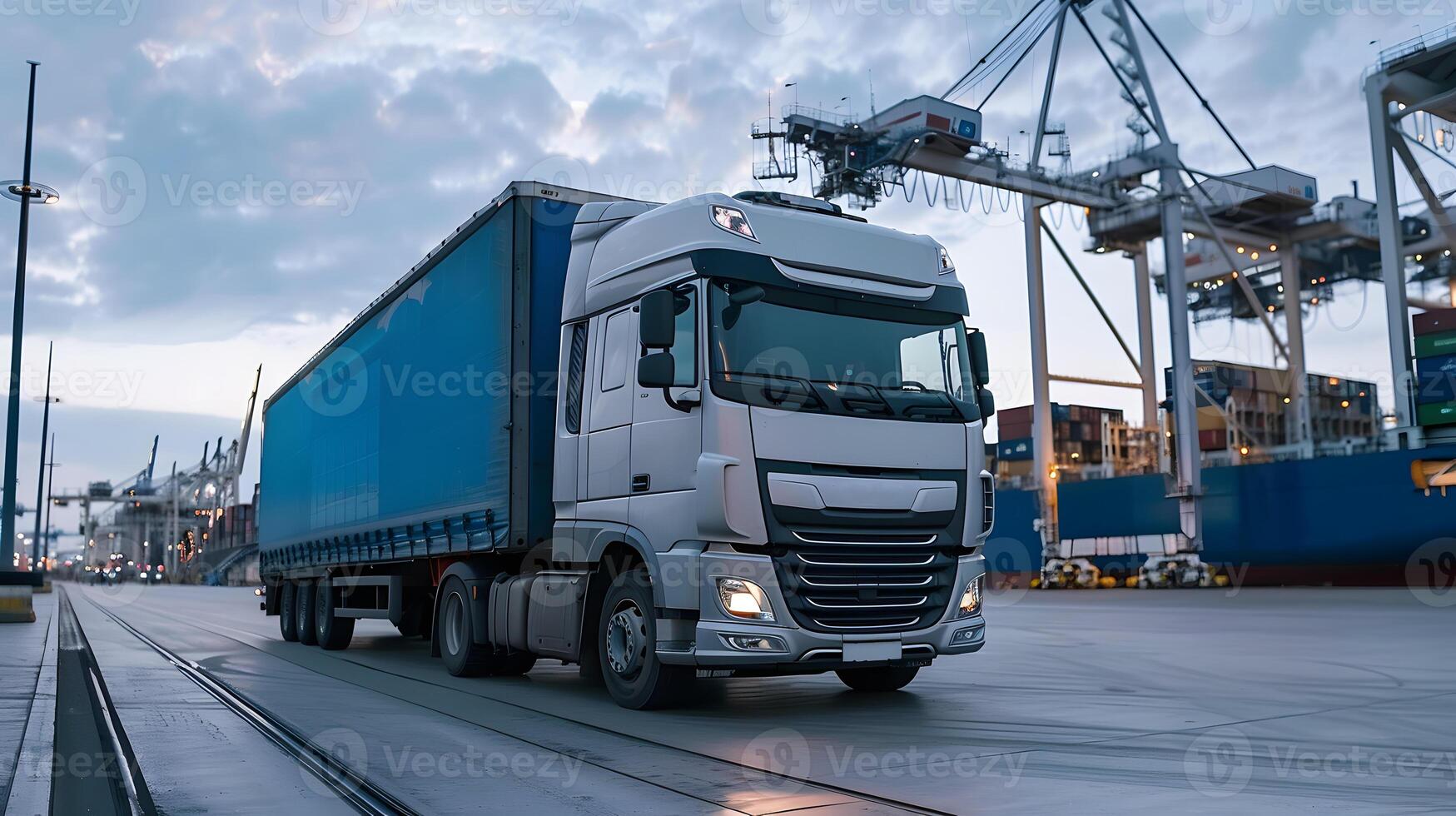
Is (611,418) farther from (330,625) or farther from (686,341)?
(330,625)

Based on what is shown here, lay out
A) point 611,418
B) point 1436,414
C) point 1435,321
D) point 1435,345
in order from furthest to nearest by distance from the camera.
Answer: point 1435,321 → point 1435,345 → point 1436,414 → point 611,418

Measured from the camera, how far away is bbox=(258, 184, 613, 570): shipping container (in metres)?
9.28

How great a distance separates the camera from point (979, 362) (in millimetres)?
8281

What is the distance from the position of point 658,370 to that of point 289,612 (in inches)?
467

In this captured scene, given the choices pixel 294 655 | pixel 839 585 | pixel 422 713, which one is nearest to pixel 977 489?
pixel 839 585

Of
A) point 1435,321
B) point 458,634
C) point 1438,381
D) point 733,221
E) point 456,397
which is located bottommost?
point 458,634

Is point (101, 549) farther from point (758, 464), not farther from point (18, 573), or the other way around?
point (758, 464)

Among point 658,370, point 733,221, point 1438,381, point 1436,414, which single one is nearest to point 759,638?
point 658,370

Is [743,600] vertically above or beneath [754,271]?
beneath

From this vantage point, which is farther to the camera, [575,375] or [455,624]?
[455,624]

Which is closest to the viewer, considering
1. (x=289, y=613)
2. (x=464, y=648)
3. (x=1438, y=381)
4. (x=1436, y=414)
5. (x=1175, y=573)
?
(x=464, y=648)

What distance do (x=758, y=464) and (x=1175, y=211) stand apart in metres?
35.8

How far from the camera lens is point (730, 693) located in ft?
30.6

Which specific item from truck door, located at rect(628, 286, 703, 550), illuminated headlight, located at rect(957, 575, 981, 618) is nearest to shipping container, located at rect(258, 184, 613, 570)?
truck door, located at rect(628, 286, 703, 550)
